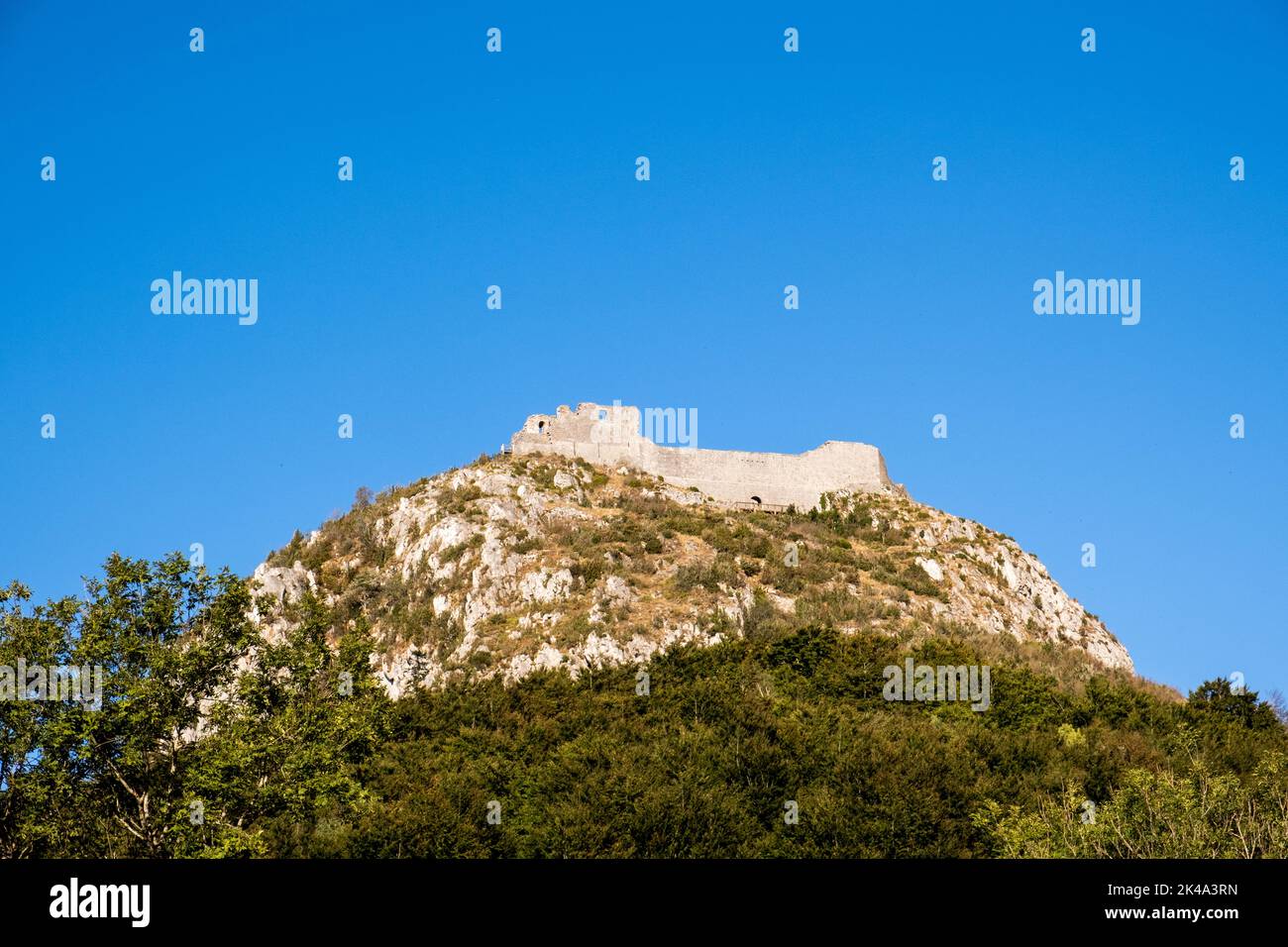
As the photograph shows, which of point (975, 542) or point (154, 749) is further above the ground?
point (975, 542)

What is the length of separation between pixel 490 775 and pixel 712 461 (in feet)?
131

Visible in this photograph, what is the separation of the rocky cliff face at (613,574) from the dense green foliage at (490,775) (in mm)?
11207

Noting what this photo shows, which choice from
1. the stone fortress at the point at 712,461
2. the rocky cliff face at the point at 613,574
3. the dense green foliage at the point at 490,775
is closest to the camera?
the dense green foliage at the point at 490,775

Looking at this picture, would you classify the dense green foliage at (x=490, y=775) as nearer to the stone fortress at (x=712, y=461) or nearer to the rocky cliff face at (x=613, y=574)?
the rocky cliff face at (x=613, y=574)

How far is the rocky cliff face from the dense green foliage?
11.2 meters

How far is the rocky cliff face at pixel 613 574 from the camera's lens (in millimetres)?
63688

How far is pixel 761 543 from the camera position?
74625 mm

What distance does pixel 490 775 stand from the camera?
153ft

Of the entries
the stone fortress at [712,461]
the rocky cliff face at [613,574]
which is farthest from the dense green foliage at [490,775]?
the stone fortress at [712,461]

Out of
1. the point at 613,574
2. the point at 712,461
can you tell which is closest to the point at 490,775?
the point at 613,574

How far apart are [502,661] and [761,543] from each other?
18991mm

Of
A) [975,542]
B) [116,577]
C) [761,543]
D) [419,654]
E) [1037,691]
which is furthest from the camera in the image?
[975,542]
